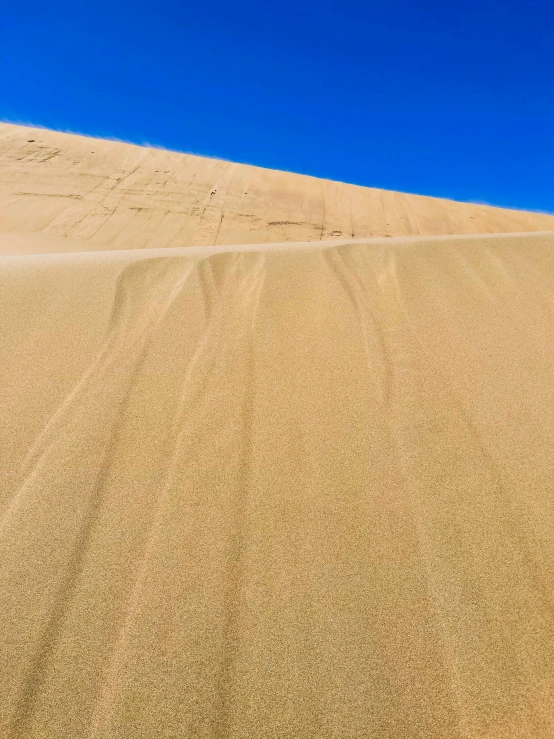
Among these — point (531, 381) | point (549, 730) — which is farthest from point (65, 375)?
point (531, 381)

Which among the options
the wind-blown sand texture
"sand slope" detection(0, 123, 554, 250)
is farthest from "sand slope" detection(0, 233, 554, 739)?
"sand slope" detection(0, 123, 554, 250)

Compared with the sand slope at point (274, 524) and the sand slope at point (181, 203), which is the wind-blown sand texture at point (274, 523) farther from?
the sand slope at point (181, 203)

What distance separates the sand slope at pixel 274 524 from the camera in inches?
35.8

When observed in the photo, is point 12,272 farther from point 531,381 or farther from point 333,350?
point 531,381

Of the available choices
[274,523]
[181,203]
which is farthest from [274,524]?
[181,203]

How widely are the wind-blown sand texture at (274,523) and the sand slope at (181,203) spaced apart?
746 cm

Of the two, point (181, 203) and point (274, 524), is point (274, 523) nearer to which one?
point (274, 524)

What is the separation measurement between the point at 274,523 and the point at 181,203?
35.1 ft

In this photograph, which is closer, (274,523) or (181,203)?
(274,523)

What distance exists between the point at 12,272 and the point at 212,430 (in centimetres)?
199

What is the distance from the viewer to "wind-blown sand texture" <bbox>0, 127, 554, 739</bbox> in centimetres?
91

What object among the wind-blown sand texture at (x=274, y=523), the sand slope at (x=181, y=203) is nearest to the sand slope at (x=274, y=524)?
the wind-blown sand texture at (x=274, y=523)

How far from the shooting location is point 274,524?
1.26 metres

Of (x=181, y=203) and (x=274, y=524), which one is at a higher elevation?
(x=181, y=203)
